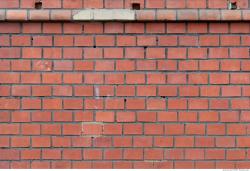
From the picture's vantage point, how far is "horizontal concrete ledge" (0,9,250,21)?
8.63ft

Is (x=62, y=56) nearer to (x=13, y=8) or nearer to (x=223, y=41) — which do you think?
(x=13, y=8)

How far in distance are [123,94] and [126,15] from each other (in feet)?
1.86

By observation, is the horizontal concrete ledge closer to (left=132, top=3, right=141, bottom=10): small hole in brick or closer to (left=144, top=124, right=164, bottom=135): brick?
(left=132, top=3, right=141, bottom=10): small hole in brick

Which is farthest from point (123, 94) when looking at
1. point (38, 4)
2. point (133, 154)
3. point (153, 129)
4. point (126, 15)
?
point (38, 4)

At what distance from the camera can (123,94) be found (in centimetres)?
267

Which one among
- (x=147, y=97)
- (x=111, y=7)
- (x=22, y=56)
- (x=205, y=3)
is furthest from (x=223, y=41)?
(x=22, y=56)

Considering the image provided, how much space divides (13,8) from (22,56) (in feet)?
1.16

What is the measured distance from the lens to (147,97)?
8.76 feet

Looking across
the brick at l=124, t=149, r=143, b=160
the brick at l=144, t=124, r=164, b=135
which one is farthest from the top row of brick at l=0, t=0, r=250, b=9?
the brick at l=124, t=149, r=143, b=160

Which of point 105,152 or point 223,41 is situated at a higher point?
point 223,41

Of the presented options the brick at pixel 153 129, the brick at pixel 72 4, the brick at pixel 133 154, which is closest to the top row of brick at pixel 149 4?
the brick at pixel 72 4

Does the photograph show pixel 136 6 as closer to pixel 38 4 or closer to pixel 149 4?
pixel 149 4

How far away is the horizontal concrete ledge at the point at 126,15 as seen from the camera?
2.63m

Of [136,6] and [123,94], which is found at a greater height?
[136,6]
